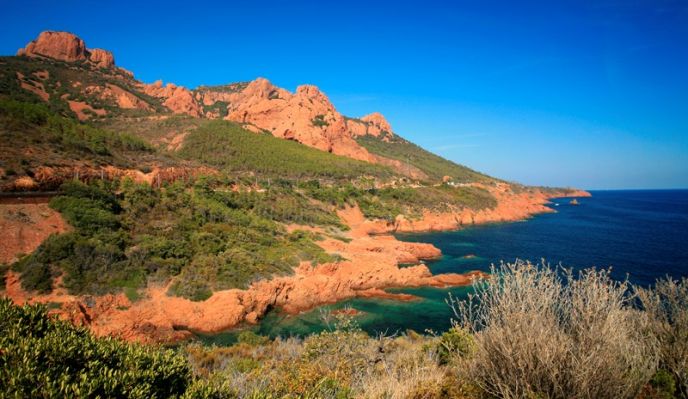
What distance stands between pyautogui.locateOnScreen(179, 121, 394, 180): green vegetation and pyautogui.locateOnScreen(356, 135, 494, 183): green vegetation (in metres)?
32.0

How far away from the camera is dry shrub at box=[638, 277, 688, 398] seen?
7.75m

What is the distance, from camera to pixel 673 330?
28.1ft

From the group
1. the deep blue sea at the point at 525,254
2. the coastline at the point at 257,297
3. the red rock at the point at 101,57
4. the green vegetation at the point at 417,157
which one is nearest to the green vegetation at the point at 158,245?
the coastline at the point at 257,297

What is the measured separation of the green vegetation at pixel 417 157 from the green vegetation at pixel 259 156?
105 ft

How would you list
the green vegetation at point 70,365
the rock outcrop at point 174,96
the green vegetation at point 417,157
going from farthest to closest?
the green vegetation at point 417,157, the rock outcrop at point 174,96, the green vegetation at point 70,365

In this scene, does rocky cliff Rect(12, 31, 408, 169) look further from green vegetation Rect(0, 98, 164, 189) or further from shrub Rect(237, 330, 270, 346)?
shrub Rect(237, 330, 270, 346)

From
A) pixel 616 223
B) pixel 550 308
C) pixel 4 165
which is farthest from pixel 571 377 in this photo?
pixel 616 223

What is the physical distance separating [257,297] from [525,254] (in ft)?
112

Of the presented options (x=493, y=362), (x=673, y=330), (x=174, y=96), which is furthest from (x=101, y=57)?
(x=673, y=330)

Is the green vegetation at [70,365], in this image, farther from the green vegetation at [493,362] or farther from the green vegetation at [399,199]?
the green vegetation at [399,199]

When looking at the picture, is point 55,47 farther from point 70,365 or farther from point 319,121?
point 70,365

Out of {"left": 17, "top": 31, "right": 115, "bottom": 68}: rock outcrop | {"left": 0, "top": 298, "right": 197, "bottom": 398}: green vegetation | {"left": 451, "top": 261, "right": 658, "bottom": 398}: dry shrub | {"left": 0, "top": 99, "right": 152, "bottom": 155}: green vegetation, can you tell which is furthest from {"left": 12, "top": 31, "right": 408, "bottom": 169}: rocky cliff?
{"left": 451, "top": 261, "right": 658, "bottom": 398}: dry shrub

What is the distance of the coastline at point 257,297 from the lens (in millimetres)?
18047

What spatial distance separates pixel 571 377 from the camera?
578 cm
